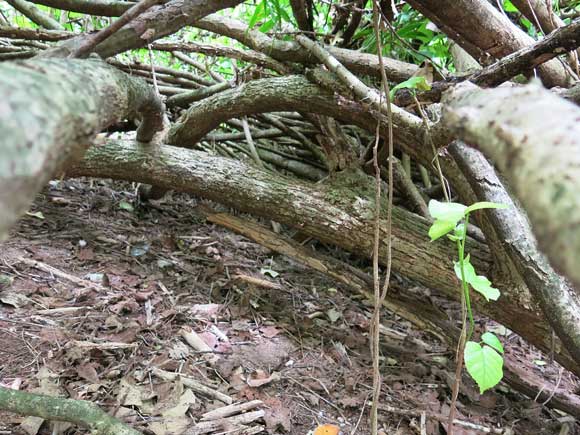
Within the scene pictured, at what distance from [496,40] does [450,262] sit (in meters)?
1.14

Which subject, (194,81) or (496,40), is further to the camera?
(194,81)

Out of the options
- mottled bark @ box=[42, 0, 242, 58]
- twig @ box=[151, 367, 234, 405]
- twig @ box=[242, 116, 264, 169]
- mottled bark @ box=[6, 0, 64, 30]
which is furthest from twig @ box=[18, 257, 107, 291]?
mottled bark @ box=[6, 0, 64, 30]

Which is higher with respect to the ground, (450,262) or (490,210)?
(490,210)

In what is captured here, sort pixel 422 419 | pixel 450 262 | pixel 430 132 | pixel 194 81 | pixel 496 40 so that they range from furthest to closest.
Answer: pixel 194 81, pixel 496 40, pixel 450 262, pixel 422 419, pixel 430 132

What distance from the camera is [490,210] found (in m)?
1.83

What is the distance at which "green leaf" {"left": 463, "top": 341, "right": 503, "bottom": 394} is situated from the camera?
1.13 meters

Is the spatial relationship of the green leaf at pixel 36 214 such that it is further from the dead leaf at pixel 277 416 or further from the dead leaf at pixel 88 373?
the dead leaf at pixel 277 416

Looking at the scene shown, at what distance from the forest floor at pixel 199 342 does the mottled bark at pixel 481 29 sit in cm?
135

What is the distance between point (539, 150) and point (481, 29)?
6.63 feet

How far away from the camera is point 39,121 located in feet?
1.60

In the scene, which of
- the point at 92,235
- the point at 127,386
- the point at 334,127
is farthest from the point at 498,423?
the point at 92,235

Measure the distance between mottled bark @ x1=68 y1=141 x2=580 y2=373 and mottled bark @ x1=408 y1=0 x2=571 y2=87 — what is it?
2.82ft

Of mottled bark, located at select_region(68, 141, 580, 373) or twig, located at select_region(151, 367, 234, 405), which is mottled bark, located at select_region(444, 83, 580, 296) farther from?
mottled bark, located at select_region(68, 141, 580, 373)

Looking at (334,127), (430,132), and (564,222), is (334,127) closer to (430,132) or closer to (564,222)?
(430,132)
